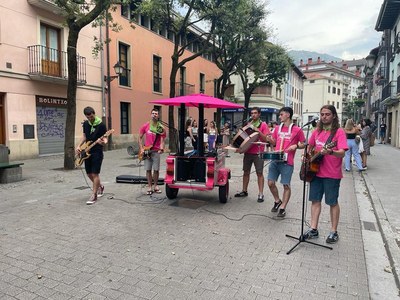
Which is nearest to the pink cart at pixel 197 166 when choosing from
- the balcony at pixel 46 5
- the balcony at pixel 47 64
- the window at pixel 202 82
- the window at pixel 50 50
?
the balcony at pixel 47 64

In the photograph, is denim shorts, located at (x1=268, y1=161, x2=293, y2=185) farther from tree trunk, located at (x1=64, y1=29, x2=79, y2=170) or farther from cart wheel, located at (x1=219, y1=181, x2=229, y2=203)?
tree trunk, located at (x1=64, y1=29, x2=79, y2=170)

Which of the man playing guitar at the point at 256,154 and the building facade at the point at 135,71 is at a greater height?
the building facade at the point at 135,71

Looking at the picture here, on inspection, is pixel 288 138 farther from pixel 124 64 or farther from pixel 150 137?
pixel 124 64

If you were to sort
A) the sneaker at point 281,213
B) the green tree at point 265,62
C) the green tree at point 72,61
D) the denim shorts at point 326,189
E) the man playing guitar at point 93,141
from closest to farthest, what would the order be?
1. the denim shorts at point 326,189
2. the sneaker at point 281,213
3. the man playing guitar at point 93,141
4. the green tree at point 72,61
5. the green tree at point 265,62

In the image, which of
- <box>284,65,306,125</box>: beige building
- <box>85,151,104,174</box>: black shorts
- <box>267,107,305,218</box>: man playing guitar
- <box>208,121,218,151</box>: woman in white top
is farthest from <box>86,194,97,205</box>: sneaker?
<box>284,65,306,125</box>: beige building

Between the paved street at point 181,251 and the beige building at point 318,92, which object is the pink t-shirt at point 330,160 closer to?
the paved street at point 181,251

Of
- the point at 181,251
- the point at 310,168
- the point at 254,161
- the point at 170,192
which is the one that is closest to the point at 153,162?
the point at 170,192

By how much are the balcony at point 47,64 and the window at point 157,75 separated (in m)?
9.48

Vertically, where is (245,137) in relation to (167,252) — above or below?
above

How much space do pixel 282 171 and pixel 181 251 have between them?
2318mm

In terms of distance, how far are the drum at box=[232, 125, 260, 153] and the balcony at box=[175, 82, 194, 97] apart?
2211 centimetres

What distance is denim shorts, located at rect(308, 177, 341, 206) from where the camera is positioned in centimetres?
426

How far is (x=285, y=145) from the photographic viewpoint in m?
5.42

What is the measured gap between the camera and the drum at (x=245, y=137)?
587cm
